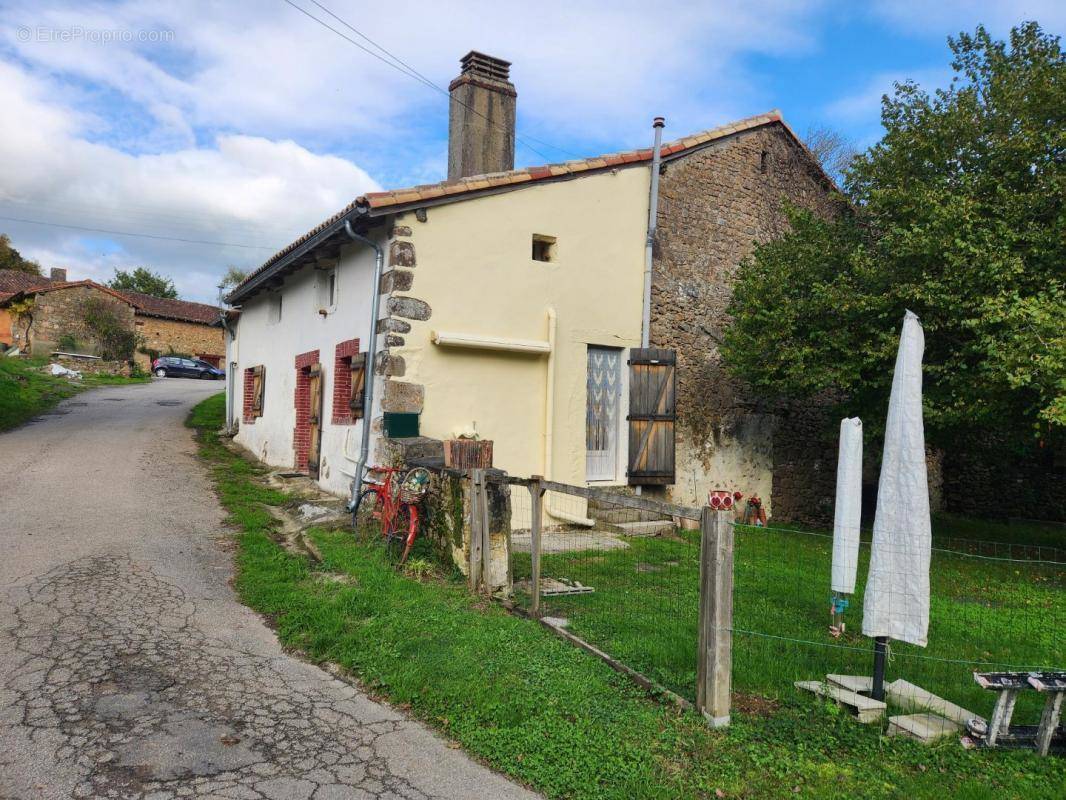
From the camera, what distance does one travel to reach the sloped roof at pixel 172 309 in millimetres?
35406

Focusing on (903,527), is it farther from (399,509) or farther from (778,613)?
(399,509)

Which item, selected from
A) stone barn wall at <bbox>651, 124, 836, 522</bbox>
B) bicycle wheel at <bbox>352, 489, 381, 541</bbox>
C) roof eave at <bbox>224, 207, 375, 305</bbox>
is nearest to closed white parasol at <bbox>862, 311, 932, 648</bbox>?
bicycle wheel at <bbox>352, 489, 381, 541</bbox>

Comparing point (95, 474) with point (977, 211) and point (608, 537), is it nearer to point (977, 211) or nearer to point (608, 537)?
point (608, 537)

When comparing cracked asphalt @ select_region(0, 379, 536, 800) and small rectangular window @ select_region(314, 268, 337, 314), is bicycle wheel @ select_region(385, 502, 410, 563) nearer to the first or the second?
cracked asphalt @ select_region(0, 379, 536, 800)

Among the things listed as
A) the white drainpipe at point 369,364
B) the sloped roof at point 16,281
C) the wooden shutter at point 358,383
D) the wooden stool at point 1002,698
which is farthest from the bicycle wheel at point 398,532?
the sloped roof at point 16,281

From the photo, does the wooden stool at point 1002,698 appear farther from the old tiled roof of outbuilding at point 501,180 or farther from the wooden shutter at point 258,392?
the wooden shutter at point 258,392

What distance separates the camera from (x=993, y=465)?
1532cm

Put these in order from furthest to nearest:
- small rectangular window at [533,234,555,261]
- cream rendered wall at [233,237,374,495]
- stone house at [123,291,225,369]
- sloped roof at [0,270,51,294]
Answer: stone house at [123,291,225,369] → sloped roof at [0,270,51,294] → small rectangular window at [533,234,555,261] → cream rendered wall at [233,237,374,495]

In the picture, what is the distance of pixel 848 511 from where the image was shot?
5207 millimetres

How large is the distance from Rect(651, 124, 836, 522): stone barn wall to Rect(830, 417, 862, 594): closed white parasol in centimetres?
543

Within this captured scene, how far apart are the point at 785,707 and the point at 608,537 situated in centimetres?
521

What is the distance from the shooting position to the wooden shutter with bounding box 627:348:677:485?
10.1m

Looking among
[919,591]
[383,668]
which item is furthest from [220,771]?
[919,591]

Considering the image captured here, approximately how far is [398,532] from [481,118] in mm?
Result: 6443
